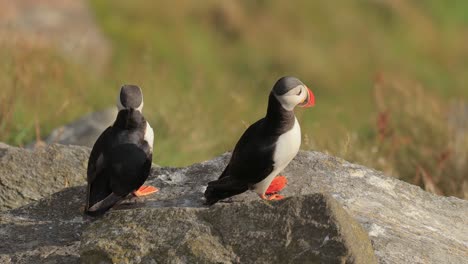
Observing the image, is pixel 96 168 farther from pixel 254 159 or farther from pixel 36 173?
pixel 36 173

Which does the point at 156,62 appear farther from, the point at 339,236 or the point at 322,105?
the point at 339,236

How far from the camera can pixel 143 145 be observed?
4.65 metres

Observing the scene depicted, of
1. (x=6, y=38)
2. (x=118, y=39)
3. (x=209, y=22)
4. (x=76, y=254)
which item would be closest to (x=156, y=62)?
(x=118, y=39)

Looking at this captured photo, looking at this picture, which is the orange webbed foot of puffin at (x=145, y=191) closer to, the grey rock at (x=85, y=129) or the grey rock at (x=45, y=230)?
the grey rock at (x=45, y=230)

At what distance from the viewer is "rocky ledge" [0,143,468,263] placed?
13.0 feet

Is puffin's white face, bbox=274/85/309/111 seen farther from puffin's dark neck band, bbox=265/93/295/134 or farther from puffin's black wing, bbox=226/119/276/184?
puffin's black wing, bbox=226/119/276/184

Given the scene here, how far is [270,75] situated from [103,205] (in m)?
10.1

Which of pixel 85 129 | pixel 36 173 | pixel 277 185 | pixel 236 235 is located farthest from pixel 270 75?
pixel 236 235

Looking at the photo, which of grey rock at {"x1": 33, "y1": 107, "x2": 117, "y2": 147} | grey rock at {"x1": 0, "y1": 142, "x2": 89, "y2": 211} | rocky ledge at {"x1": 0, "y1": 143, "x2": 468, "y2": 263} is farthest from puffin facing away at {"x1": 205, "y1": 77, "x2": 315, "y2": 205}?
grey rock at {"x1": 33, "y1": 107, "x2": 117, "y2": 147}

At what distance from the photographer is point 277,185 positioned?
4.99 meters

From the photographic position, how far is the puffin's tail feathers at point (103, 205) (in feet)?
14.9

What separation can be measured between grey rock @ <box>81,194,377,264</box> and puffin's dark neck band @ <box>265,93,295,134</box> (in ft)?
1.67

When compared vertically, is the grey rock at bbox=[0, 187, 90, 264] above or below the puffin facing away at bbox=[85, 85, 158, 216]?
below

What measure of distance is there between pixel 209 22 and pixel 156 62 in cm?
239
